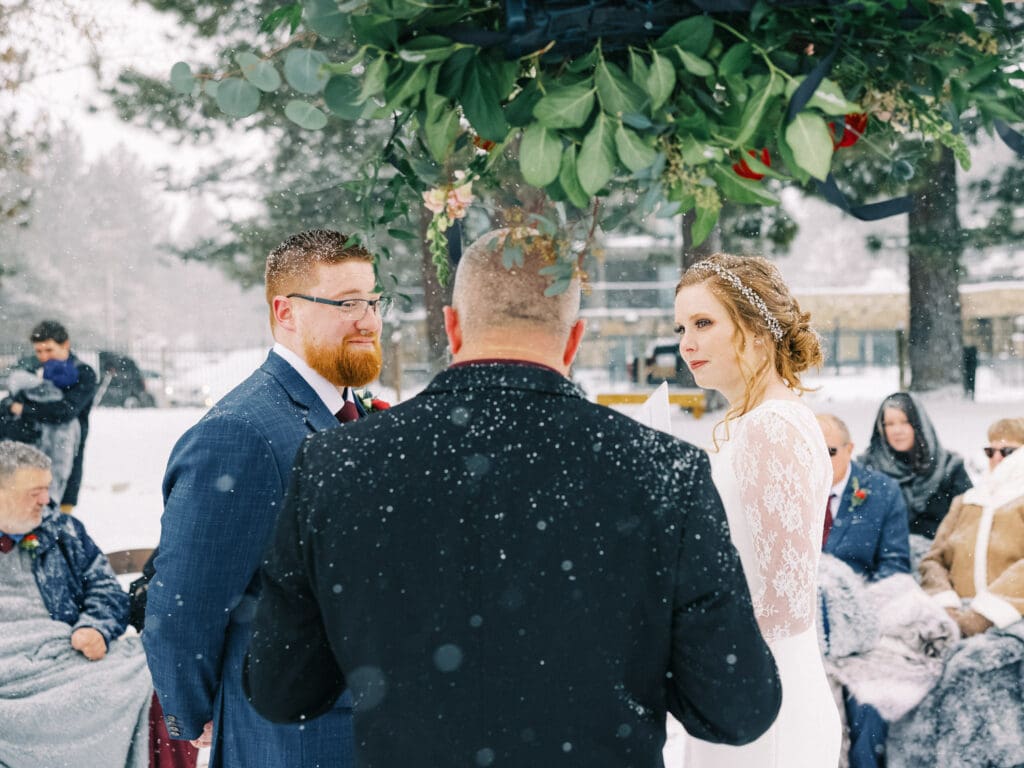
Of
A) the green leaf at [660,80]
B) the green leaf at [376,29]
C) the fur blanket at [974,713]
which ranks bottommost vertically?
the fur blanket at [974,713]

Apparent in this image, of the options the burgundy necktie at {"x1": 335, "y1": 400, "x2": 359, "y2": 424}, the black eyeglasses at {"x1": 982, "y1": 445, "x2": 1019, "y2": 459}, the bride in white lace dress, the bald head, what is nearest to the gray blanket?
the burgundy necktie at {"x1": 335, "y1": 400, "x2": 359, "y2": 424}

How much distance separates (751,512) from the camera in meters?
2.25

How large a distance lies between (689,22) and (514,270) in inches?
18.4

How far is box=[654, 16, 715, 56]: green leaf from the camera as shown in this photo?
125 centimetres

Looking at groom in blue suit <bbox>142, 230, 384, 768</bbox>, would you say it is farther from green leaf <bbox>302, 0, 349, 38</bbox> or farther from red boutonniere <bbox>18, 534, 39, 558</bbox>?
red boutonniere <bbox>18, 534, 39, 558</bbox>

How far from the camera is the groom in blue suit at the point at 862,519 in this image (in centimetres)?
468

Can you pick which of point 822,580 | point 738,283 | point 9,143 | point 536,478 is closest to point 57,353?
point 9,143

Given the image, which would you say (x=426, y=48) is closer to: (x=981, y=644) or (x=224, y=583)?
(x=224, y=583)

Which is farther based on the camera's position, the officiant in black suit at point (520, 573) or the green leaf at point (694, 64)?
the officiant in black suit at point (520, 573)

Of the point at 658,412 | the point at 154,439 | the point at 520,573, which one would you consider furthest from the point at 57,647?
the point at 154,439

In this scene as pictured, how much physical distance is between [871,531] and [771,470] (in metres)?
2.78

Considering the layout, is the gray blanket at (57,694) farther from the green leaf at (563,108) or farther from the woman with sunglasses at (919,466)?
the woman with sunglasses at (919,466)

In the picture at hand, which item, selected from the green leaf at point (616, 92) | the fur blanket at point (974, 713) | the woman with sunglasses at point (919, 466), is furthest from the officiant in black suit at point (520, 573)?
the woman with sunglasses at point (919, 466)

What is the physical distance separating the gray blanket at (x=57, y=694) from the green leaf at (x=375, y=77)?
11.0 ft
